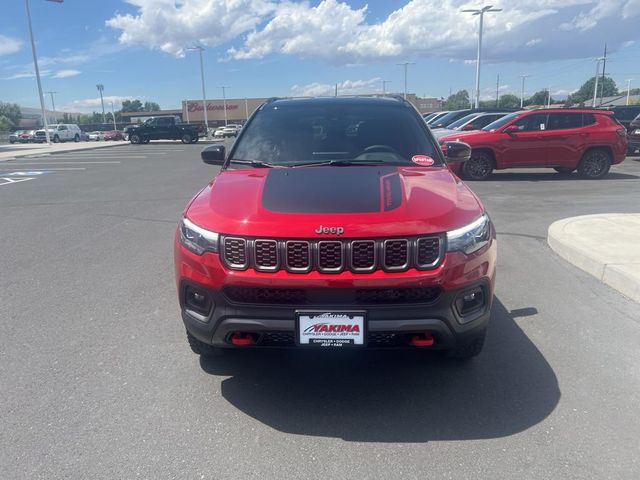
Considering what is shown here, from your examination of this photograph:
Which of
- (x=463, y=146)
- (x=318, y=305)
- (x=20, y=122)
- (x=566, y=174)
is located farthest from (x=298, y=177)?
(x=20, y=122)

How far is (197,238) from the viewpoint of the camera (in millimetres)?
2875

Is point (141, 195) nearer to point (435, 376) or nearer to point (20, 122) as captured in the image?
point (435, 376)

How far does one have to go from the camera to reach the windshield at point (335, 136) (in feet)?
13.0

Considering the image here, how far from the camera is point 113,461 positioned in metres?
2.52

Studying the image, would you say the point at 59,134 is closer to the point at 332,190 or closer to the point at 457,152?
the point at 457,152

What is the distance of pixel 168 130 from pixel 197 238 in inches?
1514

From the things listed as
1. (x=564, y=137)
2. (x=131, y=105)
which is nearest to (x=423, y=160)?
(x=564, y=137)

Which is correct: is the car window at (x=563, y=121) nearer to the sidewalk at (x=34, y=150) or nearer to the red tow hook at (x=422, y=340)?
the red tow hook at (x=422, y=340)

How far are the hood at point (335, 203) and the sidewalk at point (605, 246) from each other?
96.9 inches

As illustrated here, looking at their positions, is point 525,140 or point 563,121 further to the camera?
point 563,121

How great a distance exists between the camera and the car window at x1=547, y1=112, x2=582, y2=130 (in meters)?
12.7

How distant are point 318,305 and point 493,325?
1.97m

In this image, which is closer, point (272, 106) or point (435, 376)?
point (435, 376)

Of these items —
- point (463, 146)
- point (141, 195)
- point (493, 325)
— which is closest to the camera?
point (493, 325)
